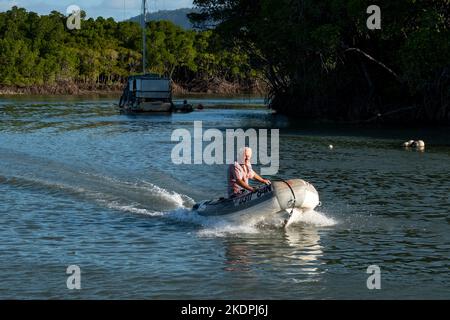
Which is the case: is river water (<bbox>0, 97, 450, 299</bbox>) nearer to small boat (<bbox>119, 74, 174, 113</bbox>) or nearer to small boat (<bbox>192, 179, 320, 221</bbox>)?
small boat (<bbox>192, 179, 320, 221</bbox>)

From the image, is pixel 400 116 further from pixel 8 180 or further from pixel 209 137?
pixel 8 180

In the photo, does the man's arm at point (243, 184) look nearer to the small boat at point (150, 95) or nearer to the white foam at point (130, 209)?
the white foam at point (130, 209)

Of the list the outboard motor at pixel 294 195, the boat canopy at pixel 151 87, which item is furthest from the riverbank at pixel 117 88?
the outboard motor at pixel 294 195

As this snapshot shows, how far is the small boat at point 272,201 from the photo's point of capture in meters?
17.8

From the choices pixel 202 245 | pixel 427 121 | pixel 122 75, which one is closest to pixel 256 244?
pixel 202 245

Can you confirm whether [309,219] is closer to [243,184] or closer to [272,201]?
[272,201]

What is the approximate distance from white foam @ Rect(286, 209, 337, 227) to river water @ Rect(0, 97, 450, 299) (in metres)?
0.04

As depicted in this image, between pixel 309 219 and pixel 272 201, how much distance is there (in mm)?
1517

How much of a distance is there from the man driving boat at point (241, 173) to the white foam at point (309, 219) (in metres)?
0.96

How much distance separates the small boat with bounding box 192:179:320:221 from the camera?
58.2ft

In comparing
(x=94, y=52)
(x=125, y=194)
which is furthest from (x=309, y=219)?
(x=94, y=52)

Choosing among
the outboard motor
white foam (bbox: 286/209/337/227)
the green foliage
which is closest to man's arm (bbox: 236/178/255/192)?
the outboard motor

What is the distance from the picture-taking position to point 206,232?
17906 millimetres

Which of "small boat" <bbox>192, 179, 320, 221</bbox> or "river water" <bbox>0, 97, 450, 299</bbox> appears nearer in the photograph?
"river water" <bbox>0, 97, 450, 299</bbox>
